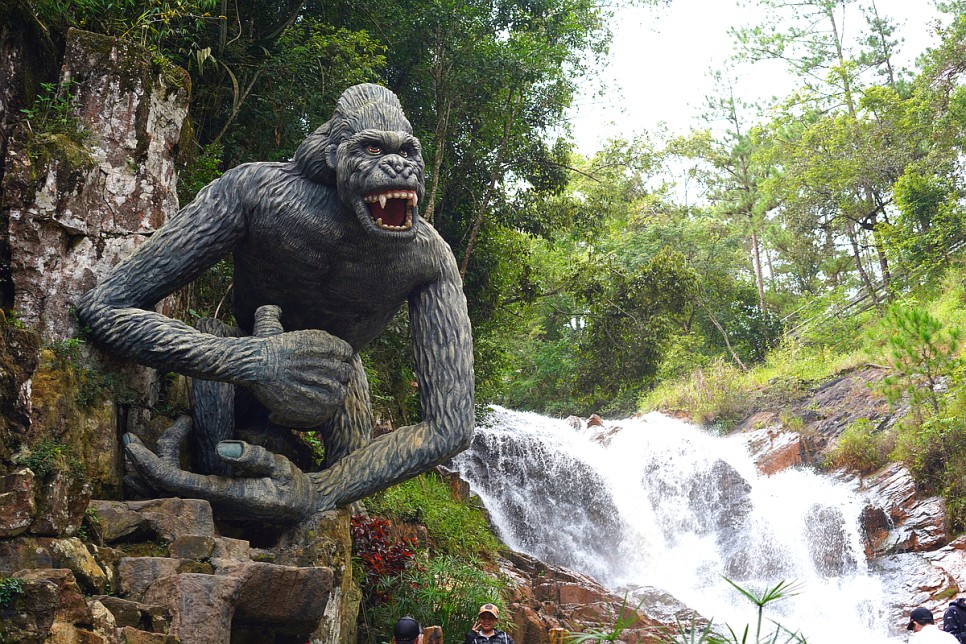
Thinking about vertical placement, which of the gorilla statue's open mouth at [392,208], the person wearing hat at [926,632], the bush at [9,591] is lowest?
the person wearing hat at [926,632]

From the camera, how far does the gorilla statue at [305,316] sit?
2.98 m

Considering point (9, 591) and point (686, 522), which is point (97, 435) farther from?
point (686, 522)

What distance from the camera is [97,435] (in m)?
3.00

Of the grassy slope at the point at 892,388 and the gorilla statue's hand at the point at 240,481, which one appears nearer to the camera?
the gorilla statue's hand at the point at 240,481

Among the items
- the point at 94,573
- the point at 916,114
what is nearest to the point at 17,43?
the point at 94,573

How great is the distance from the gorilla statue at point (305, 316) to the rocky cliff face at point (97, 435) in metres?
0.15

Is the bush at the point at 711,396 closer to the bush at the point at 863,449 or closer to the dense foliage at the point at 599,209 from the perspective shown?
the dense foliage at the point at 599,209

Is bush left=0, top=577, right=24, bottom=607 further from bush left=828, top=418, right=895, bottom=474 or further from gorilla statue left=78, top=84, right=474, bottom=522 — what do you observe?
bush left=828, top=418, right=895, bottom=474

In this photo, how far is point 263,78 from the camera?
8.17 meters

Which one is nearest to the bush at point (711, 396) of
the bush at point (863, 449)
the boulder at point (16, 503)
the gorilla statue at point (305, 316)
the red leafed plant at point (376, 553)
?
the bush at point (863, 449)

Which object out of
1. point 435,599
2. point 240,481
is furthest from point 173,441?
point 435,599

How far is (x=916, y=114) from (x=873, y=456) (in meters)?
9.24

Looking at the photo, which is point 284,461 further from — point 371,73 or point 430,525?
point 371,73

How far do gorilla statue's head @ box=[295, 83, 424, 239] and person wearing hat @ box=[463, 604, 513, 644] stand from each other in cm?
195
